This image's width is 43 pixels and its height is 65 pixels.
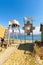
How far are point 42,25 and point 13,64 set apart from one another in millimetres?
16272

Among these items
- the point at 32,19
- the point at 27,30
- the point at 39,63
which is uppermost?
the point at 32,19

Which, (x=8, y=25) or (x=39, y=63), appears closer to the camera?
(x=39, y=63)

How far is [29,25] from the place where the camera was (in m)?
23.0

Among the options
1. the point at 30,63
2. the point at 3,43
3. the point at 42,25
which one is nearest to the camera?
the point at 30,63

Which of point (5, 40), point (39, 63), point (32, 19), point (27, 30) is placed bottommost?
point (39, 63)

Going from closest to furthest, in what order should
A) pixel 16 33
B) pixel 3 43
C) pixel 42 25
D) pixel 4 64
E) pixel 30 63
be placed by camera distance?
pixel 4 64
pixel 30 63
pixel 3 43
pixel 42 25
pixel 16 33

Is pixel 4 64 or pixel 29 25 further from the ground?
pixel 29 25

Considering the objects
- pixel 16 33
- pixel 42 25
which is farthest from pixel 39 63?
pixel 16 33

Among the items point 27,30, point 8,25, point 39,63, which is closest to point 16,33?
point 8,25

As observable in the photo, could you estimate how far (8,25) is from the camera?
25578 millimetres

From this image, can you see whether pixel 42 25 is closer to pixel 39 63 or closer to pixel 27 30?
pixel 27 30

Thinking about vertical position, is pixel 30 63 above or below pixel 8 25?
below

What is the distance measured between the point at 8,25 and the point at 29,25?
524cm

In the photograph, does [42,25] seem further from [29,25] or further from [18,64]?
[18,64]
